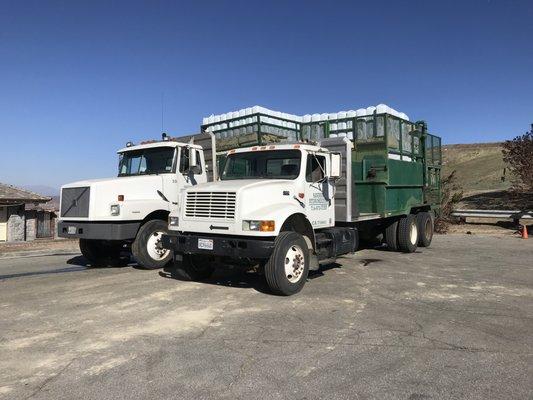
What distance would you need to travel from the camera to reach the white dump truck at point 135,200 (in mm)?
9070

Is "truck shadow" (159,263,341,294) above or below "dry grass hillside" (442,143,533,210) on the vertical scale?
below

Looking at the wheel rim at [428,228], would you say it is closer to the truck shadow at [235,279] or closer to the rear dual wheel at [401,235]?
the rear dual wheel at [401,235]

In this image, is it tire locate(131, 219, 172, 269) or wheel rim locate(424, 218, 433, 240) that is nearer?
tire locate(131, 219, 172, 269)

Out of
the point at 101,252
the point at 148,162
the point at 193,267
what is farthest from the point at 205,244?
the point at 101,252

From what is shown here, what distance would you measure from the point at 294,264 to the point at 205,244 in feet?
4.68

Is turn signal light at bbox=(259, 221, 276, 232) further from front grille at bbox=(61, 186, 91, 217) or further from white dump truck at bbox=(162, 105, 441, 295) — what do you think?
front grille at bbox=(61, 186, 91, 217)

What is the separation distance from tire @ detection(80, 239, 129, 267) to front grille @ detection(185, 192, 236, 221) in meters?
3.09

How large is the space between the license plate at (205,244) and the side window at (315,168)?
2109 mm

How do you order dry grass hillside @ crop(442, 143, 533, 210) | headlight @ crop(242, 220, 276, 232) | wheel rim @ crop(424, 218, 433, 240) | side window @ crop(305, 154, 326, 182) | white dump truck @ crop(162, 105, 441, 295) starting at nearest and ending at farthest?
headlight @ crop(242, 220, 276, 232), white dump truck @ crop(162, 105, 441, 295), side window @ crop(305, 154, 326, 182), wheel rim @ crop(424, 218, 433, 240), dry grass hillside @ crop(442, 143, 533, 210)

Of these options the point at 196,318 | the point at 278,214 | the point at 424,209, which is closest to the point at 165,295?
the point at 196,318

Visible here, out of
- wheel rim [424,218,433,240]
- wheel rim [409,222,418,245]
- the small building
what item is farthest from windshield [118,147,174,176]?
the small building

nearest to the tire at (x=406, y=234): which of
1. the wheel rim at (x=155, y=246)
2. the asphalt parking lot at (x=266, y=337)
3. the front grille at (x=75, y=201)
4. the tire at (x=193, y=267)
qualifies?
the asphalt parking lot at (x=266, y=337)

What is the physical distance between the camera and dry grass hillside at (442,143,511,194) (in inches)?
1431

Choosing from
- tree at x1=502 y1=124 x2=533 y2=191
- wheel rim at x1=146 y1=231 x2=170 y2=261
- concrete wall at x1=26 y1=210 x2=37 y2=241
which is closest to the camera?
wheel rim at x1=146 y1=231 x2=170 y2=261
